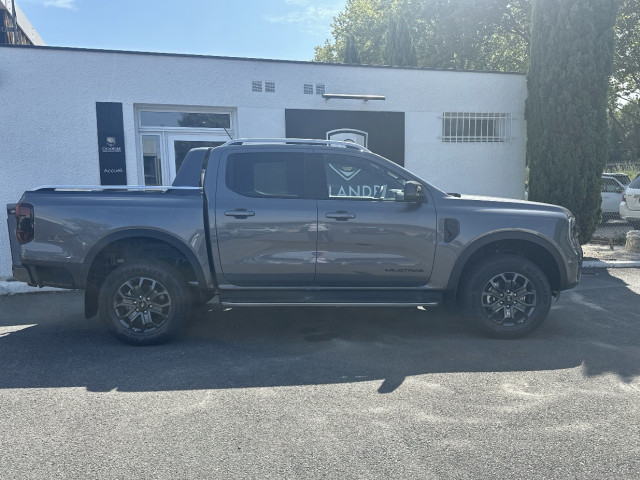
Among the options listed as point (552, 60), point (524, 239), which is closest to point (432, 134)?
point (552, 60)

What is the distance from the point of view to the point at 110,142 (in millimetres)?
9141

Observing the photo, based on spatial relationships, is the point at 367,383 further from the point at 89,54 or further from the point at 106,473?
the point at 89,54

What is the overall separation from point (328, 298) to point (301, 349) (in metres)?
0.56

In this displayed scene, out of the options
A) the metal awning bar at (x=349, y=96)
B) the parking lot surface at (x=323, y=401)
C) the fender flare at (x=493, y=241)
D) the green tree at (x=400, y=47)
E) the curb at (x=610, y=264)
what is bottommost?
the parking lot surface at (x=323, y=401)

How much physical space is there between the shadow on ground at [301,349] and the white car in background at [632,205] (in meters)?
6.99

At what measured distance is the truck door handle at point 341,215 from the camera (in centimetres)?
506

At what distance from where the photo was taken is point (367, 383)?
13.5 ft

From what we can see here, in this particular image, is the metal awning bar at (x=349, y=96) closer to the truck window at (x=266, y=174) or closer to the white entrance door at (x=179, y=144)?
the white entrance door at (x=179, y=144)

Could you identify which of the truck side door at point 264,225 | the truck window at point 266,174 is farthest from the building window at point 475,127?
the truck side door at point 264,225

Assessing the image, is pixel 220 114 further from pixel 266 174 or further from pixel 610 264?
pixel 610 264

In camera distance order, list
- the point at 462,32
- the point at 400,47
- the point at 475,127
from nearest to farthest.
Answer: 1. the point at 475,127
2. the point at 400,47
3. the point at 462,32

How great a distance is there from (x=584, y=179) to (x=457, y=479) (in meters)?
8.78

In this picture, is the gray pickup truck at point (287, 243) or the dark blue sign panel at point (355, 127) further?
the dark blue sign panel at point (355, 127)

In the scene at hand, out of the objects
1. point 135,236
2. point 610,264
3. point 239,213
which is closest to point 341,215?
point 239,213
